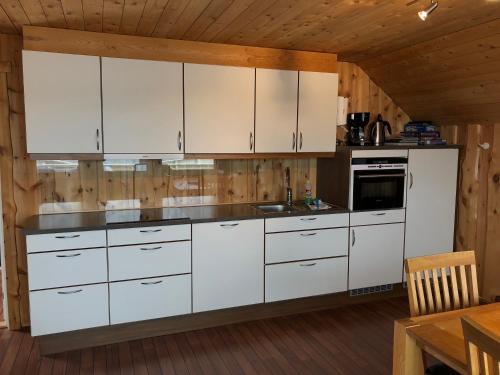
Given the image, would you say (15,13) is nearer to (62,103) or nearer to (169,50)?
(62,103)

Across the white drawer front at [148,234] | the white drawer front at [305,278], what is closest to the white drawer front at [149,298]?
the white drawer front at [148,234]

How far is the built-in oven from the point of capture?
3.65m

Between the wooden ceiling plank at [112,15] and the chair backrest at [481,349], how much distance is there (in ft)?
7.87

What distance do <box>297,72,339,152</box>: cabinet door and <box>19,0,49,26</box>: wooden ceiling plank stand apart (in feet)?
6.63

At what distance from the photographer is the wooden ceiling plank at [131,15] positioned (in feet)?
8.11

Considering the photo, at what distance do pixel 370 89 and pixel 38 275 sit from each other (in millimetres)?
3440

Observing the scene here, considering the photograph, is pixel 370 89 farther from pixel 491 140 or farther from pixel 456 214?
pixel 456 214

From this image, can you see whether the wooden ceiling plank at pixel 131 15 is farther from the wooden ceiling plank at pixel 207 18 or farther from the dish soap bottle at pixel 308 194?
the dish soap bottle at pixel 308 194

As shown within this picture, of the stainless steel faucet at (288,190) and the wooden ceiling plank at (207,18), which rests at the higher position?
the wooden ceiling plank at (207,18)

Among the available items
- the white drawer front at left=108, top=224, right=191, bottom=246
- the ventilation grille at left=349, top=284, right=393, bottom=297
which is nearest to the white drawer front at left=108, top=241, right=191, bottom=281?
the white drawer front at left=108, top=224, right=191, bottom=246

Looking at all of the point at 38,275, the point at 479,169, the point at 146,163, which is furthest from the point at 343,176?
the point at 38,275

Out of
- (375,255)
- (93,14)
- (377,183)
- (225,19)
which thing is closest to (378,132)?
(377,183)

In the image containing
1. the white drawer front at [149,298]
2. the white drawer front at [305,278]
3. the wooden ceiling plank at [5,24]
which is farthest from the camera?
the white drawer front at [305,278]

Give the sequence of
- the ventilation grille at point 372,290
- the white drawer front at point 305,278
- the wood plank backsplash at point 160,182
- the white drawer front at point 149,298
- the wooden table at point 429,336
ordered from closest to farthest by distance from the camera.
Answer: the wooden table at point 429,336 → the white drawer front at point 149,298 → the wood plank backsplash at point 160,182 → the white drawer front at point 305,278 → the ventilation grille at point 372,290
